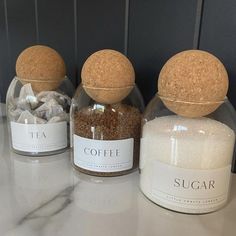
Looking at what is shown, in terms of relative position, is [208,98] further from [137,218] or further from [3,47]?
[3,47]

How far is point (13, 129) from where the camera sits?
59cm

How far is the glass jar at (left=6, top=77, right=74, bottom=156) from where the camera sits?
Answer: 576 millimetres

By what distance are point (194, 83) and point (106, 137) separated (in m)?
0.17

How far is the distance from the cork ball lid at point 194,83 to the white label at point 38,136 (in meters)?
0.25

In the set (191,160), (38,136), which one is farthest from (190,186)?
(38,136)

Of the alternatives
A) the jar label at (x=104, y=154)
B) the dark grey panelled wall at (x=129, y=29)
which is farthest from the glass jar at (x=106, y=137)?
the dark grey panelled wall at (x=129, y=29)

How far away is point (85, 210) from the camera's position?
43 centimetres

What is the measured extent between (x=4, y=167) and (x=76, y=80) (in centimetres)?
25

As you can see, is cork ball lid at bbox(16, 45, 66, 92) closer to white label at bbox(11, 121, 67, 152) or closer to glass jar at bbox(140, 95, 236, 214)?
white label at bbox(11, 121, 67, 152)

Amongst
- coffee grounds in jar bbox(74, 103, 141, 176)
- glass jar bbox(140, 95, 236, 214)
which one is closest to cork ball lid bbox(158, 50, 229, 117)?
glass jar bbox(140, 95, 236, 214)

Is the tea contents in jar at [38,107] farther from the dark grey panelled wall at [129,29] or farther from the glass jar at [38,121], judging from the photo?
the dark grey panelled wall at [129,29]

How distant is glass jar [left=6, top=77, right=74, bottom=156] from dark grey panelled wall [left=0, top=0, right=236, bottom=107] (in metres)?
0.14

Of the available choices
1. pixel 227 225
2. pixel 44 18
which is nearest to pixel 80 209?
pixel 227 225

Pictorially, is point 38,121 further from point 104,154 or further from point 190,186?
point 190,186
